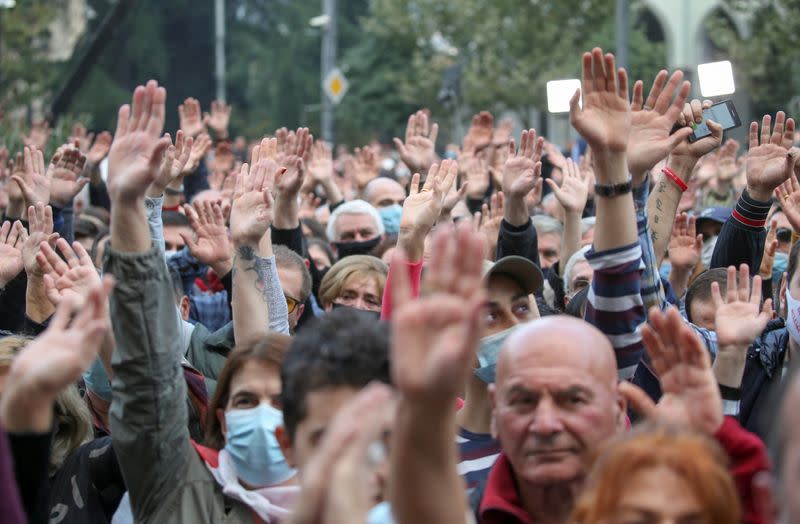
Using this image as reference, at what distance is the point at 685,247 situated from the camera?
7.08 m

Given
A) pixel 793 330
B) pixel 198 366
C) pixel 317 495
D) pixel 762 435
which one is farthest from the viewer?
pixel 198 366

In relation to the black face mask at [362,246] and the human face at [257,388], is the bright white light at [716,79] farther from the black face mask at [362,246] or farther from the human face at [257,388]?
the human face at [257,388]

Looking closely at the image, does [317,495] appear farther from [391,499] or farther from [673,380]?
[673,380]

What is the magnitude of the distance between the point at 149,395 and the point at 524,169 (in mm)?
3274

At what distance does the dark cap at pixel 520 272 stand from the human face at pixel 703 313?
1.43 m

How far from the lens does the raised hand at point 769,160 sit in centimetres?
606

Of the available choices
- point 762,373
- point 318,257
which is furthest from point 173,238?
point 762,373

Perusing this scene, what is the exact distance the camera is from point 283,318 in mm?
5285

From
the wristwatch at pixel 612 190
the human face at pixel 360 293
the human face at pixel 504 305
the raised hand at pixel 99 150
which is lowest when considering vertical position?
the human face at pixel 360 293

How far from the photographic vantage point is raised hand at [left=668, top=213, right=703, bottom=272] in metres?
7.02

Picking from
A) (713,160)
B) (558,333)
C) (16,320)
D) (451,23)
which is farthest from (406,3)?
(558,333)

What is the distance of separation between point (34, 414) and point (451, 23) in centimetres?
3030

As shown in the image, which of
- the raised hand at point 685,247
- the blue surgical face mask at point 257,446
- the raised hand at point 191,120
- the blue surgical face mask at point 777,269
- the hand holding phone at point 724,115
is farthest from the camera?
the raised hand at point 191,120

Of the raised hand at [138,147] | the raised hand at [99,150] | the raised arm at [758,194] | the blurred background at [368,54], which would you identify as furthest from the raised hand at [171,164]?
the blurred background at [368,54]
